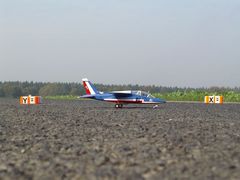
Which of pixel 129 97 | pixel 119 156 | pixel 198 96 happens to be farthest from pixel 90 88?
pixel 119 156

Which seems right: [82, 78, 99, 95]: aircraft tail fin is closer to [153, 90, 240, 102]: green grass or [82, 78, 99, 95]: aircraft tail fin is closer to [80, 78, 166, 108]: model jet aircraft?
[80, 78, 166, 108]: model jet aircraft

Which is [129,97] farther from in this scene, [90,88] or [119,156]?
[119,156]

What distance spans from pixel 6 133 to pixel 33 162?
6699 mm

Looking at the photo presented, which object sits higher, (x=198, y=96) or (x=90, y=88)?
(x=90, y=88)

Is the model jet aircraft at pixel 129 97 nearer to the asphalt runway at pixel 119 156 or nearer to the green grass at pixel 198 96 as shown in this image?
the asphalt runway at pixel 119 156

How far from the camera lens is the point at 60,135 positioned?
1498cm

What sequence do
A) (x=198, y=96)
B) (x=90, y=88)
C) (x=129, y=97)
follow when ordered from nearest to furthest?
(x=129, y=97)
(x=90, y=88)
(x=198, y=96)

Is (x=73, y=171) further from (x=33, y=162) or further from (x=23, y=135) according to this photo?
(x=23, y=135)

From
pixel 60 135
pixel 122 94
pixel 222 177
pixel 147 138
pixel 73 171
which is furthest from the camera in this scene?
pixel 122 94

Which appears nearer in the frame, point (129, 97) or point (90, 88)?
point (129, 97)

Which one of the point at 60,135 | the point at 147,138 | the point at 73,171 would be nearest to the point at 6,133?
the point at 60,135

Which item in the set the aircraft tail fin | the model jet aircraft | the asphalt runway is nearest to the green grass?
the aircraft tail fin

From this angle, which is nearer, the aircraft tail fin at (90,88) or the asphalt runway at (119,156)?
the asphalt runway at (119,156)

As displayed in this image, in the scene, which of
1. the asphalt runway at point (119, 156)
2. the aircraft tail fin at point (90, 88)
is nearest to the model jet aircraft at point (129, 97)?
the aircraft tail fin at point (90, 88)
